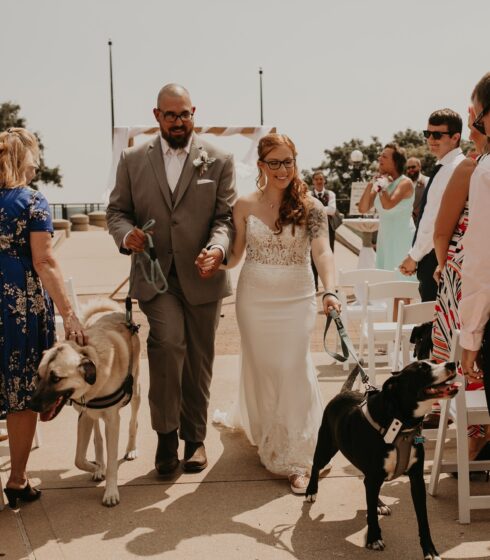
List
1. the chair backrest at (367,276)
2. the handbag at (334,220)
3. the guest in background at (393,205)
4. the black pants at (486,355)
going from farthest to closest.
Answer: the handbag at (334,220), the guest in background at (393,205), the chair backrest at (367,276), the black pants at (486,355)

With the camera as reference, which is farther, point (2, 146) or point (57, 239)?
point (57, 239)

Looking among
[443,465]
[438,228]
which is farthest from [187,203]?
[443,465]

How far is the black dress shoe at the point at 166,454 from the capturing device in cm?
463

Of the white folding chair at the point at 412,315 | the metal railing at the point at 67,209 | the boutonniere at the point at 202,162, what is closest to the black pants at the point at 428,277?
the white folding chair at the point at 412,315

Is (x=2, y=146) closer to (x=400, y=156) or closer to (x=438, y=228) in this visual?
(x=438, y=228)

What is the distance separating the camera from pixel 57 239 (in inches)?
966

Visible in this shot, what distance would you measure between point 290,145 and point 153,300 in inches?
50.4

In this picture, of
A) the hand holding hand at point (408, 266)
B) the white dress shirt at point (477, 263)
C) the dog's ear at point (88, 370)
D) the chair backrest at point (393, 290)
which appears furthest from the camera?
the chair backrest at point (393, 290)

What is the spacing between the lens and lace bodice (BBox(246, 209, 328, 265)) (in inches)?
182

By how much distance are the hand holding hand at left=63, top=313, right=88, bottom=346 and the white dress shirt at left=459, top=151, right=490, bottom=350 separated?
2128mm

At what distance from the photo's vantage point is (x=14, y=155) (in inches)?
160

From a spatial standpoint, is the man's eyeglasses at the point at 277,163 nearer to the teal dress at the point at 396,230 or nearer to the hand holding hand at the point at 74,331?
the hand holding hand at the point at 74,331

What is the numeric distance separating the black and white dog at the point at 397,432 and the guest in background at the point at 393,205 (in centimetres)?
480

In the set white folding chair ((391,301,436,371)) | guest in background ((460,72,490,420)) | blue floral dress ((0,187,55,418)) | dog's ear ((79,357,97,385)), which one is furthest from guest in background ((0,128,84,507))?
guest in background ((460,72,490,420))
